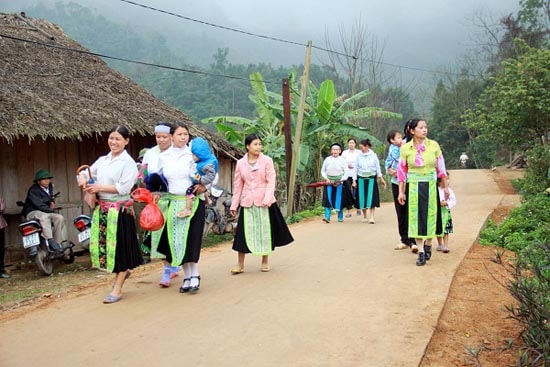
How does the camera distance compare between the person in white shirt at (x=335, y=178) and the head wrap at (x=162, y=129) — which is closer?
the head wrap at (x=162, y=129)

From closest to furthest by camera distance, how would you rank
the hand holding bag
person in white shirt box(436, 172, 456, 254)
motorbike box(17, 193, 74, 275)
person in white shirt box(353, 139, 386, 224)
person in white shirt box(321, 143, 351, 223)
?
the hand holding bag
person in white shirt box(436, 172, 456, 254)
motorbike box(17, 193, 74, 275)
person in white shirt box(353, 139, 386, 224)
person in white shirt box(321, 143, 351, 223)

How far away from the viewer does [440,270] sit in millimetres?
6730

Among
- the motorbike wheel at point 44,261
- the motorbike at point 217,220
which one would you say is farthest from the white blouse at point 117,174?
the motorbike at point 217,220

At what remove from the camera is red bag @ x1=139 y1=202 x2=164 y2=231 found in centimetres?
Answer: 567

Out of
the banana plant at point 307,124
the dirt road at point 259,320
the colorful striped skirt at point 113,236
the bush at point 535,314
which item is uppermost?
the banana plant at point 307,124

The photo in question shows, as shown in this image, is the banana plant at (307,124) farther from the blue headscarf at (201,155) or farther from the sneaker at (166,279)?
the blue headscarf at (201,155)

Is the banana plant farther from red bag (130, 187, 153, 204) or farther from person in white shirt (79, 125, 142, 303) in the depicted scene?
person in white shirt (79, 125, 142, 303)

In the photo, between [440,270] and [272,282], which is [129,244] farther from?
[440,270]

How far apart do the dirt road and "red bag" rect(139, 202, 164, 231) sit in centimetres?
73

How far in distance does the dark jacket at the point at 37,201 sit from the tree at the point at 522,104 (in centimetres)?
1424

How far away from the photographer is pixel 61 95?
9.64 m

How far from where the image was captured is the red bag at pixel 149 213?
18.6 feet

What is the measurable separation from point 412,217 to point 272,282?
1.97m

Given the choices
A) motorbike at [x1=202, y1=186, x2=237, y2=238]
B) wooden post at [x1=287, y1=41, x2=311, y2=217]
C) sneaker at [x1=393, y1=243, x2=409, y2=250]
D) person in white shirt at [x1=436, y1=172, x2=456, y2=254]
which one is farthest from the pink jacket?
wooden post at [x1=287, y1=41, x2=311, y2=217]
